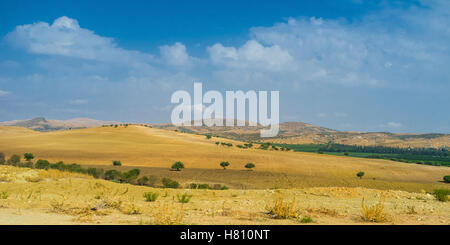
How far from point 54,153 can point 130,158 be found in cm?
1368

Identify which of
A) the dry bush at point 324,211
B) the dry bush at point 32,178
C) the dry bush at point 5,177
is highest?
the dry bush at point 324,211

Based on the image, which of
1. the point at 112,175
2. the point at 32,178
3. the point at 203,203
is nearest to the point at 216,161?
the point at 112,175

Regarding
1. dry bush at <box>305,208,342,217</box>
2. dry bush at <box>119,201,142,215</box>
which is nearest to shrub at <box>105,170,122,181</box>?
dry bush at <box>119,201,142,215</box>

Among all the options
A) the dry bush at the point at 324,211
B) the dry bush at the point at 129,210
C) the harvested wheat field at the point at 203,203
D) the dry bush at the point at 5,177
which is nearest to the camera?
the harvested wheat field at the point at 203,203

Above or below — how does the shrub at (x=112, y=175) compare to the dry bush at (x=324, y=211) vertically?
below

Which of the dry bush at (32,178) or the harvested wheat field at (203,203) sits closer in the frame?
the harvested wheat field at (203,203)

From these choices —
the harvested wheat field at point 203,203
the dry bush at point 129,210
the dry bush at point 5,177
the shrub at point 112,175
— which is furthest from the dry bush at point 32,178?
the dry bush at point 129,210

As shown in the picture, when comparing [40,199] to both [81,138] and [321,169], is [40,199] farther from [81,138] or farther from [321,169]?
[81,138]

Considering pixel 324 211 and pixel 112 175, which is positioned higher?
pixel 324 211

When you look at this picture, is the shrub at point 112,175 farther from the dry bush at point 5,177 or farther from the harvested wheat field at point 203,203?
the dry bush at point 5,177

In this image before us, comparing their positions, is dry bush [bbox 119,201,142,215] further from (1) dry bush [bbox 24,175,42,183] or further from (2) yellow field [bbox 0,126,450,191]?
(2) yellow field [bbox 0,126,450,191]

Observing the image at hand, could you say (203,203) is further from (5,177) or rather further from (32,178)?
(5,177)
